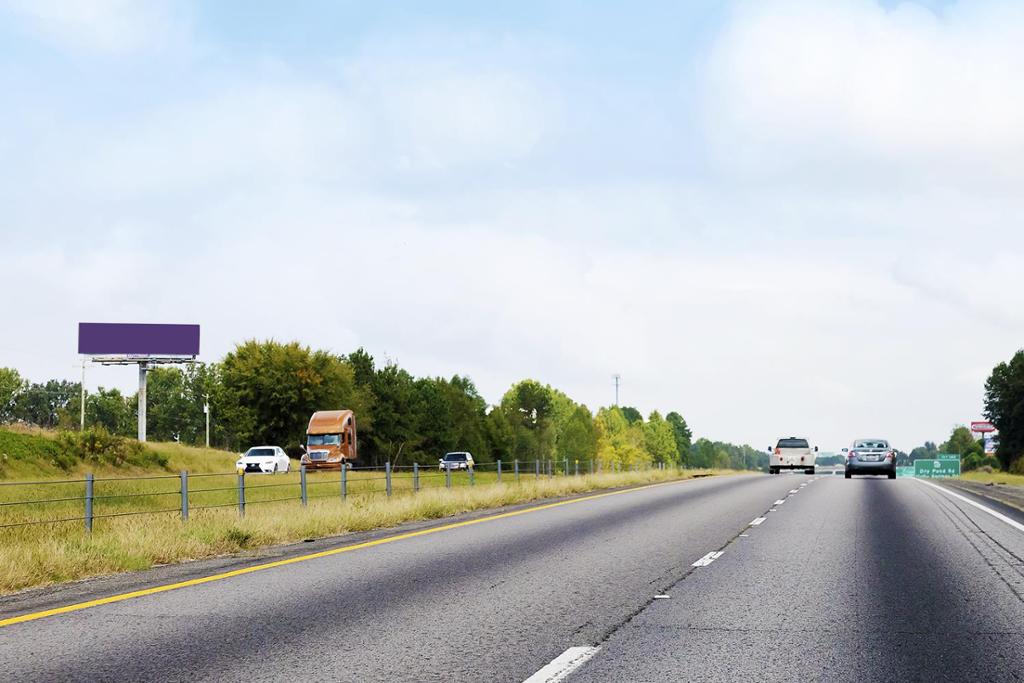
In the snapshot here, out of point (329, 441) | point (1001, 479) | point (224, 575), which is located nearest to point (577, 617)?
point (224, 575)

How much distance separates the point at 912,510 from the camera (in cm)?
2227

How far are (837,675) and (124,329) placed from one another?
91.5 metres

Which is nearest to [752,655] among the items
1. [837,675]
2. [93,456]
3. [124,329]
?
[837,675]

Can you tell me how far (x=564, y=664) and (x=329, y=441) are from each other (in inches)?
2045

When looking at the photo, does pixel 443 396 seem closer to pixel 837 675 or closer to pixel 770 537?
pixel 770 537

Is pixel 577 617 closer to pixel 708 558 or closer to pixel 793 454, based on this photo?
pixel 708 558

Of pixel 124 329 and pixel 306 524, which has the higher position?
pixel 124 329

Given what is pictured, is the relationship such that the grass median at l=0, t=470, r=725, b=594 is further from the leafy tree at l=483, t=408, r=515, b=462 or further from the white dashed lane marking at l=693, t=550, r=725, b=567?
the leafy tree at l=483, t=408, r=515, b=462

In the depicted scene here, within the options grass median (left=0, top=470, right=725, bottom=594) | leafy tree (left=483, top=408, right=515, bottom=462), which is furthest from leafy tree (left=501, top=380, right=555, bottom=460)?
grass median (left=0, top=470, right=725, bottom=594)

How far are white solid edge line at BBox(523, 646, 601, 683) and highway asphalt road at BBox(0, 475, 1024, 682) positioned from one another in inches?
2.6

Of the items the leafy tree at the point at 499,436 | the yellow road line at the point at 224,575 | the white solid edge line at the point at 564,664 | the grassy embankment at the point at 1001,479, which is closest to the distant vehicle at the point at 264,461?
the grassy embankment at the point at 1001,479

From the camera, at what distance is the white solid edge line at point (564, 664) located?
620 cm

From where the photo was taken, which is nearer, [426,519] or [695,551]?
[695,551]

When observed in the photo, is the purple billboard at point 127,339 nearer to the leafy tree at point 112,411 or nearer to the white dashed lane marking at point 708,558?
the leafy tree at point 112,411
